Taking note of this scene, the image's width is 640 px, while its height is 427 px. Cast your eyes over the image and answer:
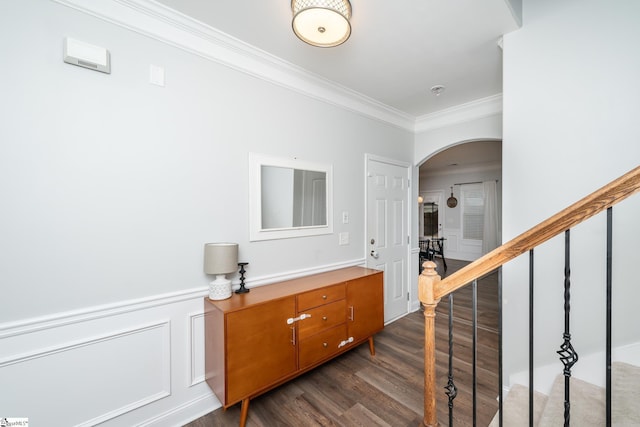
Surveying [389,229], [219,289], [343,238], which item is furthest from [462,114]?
[219,289]

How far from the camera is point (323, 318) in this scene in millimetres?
2152

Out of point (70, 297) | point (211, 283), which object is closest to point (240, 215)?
point (211, 283)

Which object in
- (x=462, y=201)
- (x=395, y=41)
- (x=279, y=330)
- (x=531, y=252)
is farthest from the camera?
(x=462, y=201)

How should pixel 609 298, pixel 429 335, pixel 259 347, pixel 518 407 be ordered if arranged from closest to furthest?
1. pixel 609 298
2. pixel 429 335
3. pixel 518 407
4. pixel 259 347

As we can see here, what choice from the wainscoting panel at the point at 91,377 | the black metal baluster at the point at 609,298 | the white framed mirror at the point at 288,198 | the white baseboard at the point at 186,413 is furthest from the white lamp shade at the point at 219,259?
the black metal baluster at the point at 609,298

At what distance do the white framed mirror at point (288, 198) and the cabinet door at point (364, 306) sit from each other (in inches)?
25.2

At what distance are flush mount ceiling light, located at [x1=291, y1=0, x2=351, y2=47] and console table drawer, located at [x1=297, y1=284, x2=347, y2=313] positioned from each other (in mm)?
1780

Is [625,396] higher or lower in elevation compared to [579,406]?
higher

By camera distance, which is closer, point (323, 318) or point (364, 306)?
point (323, 318)

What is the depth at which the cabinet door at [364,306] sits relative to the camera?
7.79ft

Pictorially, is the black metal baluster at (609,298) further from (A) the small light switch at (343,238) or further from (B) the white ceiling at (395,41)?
(A) the small light switch at (343,238)

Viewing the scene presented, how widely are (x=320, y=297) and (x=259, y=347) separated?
59cm

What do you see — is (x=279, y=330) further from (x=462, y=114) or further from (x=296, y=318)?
(x=462, y=114)

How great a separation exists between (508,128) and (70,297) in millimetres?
3089
